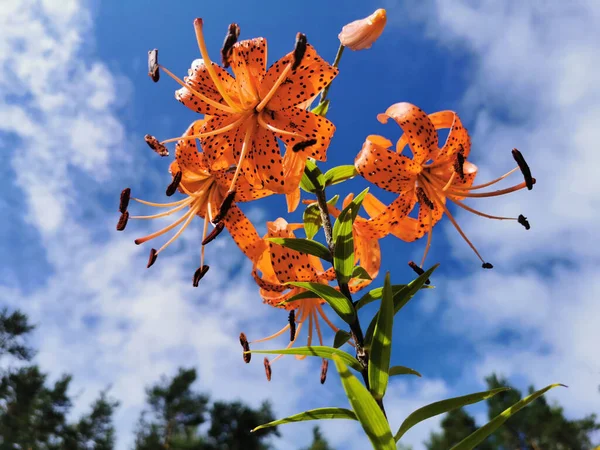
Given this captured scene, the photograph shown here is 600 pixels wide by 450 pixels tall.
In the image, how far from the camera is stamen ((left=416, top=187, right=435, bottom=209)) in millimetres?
1374

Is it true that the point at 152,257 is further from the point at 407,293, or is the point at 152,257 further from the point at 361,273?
the point at 407,293

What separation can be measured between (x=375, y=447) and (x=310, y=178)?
689mm

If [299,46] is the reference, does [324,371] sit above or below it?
below

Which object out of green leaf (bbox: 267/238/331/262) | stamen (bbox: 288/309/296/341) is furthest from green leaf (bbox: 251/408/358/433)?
stamen (bbox: 288/309/296/341)

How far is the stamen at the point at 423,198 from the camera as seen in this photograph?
1374mm

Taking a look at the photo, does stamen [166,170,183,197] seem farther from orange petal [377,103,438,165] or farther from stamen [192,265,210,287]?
orange petal [377,103,438,165]

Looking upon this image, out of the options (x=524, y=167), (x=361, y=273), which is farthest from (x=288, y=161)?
(x=524, y=167)

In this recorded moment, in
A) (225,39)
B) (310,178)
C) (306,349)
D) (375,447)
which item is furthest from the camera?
(310,178)

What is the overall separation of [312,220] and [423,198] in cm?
35

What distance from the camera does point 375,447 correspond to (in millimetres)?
792

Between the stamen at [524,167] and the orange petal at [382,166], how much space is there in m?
0.28

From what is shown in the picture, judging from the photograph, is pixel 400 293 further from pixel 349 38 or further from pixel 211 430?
pixel 211 430

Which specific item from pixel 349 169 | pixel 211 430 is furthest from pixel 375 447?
pixel 211 430

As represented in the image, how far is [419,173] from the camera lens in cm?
141
